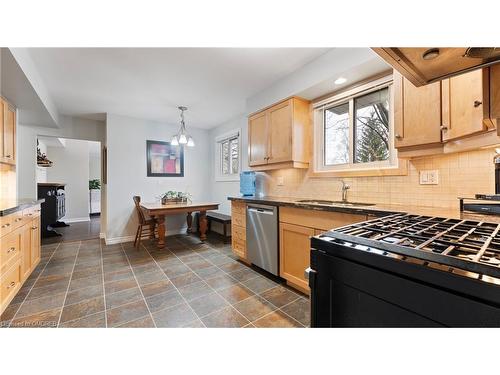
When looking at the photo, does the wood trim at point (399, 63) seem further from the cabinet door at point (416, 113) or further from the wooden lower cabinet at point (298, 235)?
the wooden lower cabinet at point (298, 235)

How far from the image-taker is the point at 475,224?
1.01 meters


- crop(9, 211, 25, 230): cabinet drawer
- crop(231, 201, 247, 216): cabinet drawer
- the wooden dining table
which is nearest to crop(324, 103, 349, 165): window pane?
crop(231, 201, 247, 216): cabinet drawer

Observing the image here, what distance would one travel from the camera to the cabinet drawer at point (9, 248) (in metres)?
1.81

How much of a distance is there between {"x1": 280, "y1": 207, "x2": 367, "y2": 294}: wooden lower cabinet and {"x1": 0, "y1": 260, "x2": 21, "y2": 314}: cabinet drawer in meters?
2.50

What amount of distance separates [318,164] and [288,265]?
1.30 meters

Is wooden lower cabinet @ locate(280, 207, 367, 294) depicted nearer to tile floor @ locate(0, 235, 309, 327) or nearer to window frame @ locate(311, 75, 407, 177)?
tile floor @ locate(0, 235, 309, 327)

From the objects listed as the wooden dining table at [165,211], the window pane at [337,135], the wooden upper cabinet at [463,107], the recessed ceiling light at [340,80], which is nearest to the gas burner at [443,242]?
the wooden upper cabinet at [463,107]

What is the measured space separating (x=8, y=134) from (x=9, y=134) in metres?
0.04

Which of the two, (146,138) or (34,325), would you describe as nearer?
(34,325)

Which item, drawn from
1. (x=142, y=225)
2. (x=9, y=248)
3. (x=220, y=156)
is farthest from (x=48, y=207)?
(x=220, y=156)

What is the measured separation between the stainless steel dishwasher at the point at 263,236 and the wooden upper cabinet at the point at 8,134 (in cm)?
305

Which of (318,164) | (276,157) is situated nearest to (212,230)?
(276,157)

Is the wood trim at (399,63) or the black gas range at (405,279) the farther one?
the wood trim at (399,63)
